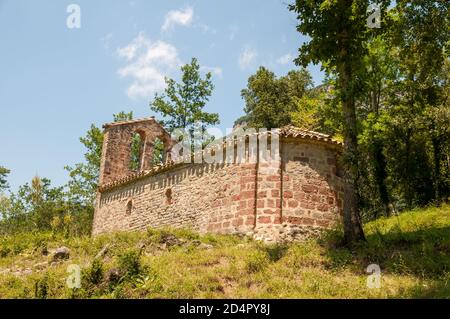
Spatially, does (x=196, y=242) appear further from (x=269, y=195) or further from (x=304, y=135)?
(x=304, y=135)

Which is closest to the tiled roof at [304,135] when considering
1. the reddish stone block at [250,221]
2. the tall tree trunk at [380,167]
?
the reddish stone block at [250,221]

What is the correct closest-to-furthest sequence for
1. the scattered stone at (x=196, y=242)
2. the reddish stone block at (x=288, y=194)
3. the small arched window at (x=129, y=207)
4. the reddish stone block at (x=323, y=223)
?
the scattered stone at (x=196, y=242) < the reddish stone block at (x=288, y=194) < the reddish stone block at (x=323, y=223) < the small arched window at (x=129, y=207)

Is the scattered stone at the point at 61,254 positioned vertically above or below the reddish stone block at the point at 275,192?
below

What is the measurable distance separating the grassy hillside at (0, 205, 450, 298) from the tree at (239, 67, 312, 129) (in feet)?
70.4

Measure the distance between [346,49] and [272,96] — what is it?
22603 mm

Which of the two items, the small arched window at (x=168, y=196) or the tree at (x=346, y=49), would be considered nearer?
the tree at (x=346, y=49)

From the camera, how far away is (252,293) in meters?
8.15

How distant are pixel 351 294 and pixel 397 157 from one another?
59.2 ft

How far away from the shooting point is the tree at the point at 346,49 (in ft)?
36.9

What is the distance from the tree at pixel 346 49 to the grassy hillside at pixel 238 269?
1248 millimetres

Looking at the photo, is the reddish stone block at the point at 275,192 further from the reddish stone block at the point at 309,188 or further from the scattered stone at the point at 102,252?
the scattered stone at the point at 102,252

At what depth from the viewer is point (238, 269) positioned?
31.6ft

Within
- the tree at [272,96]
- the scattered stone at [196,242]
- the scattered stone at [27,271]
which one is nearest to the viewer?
the scattered stone at [27,271]

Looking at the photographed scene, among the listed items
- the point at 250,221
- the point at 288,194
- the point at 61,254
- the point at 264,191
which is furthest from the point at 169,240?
the point at 288,194
